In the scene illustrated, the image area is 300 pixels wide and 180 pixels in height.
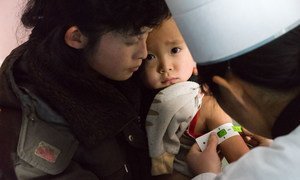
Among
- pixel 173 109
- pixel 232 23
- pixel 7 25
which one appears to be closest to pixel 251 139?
pixel 173 109

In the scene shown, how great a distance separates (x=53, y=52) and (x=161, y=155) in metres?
0.38

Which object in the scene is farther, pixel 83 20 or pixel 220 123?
pixel 220 123

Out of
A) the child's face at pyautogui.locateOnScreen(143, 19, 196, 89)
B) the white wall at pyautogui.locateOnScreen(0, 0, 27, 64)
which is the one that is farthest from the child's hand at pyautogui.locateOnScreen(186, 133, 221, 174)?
the white wall at pyautogui.locateOnScreen(0, 0, 27, 64)

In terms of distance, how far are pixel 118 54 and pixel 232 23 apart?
0.32 meters

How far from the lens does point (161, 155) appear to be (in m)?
0.97

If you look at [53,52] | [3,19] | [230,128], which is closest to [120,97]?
[53,52]

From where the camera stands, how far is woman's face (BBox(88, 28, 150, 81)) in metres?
0.84

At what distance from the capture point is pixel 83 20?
0.81 m

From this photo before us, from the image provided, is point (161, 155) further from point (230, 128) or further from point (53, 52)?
point (53, 52)

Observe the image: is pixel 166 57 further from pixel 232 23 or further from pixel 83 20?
pixel 232 23

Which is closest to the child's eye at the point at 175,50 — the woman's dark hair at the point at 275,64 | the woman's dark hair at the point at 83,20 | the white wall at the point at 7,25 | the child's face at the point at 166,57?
the child's face at the point at 166,57

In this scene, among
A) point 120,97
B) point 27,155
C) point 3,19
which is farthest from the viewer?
point 3,19

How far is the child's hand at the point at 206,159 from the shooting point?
0.89m

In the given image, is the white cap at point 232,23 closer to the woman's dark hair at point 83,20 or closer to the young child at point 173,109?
the woman's dark hair at point 83,20
